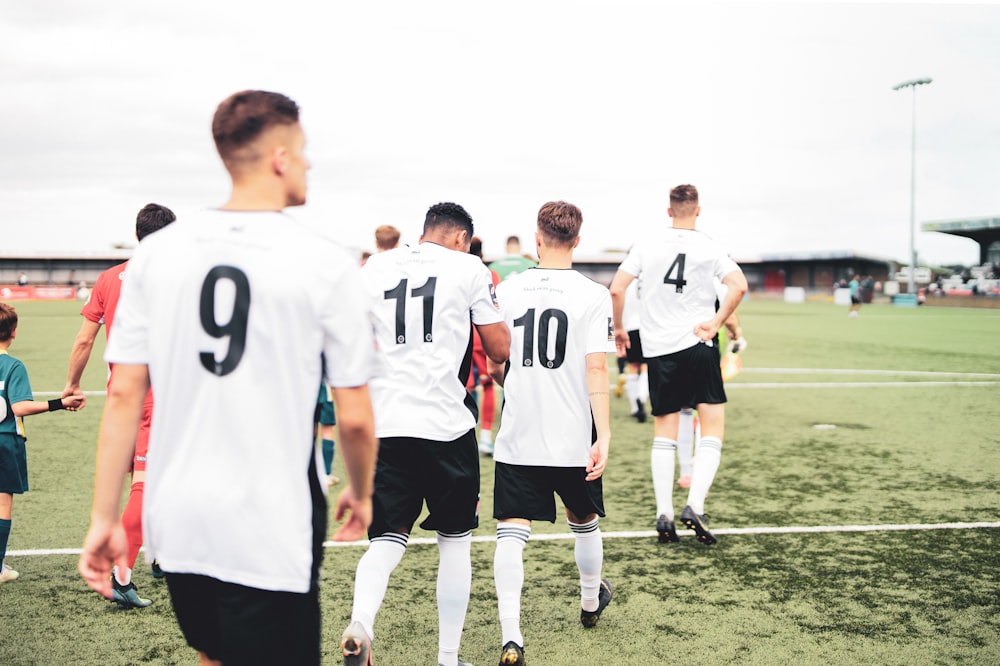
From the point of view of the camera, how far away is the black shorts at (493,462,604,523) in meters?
4.06

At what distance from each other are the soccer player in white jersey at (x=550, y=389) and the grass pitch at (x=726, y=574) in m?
0.74

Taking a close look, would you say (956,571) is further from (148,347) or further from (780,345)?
(780,345)

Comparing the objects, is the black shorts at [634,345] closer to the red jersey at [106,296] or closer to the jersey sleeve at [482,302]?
the jersey sleeve at [482,302]

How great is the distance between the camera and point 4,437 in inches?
185

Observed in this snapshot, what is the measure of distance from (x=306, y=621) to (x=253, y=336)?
78cm

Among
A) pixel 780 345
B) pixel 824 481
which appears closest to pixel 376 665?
pixel 824 481

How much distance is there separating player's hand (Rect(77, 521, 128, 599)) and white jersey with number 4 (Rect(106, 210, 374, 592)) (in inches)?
5.6

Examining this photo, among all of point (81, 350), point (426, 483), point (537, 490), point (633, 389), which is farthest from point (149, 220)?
point (633, 389)

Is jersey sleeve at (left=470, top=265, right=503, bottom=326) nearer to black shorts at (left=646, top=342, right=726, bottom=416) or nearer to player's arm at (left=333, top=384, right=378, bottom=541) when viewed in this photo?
player's arm at (left=333, top=384, right=378, bottom=541)

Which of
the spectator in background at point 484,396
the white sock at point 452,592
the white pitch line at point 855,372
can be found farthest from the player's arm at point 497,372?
the white pitch line at point 855,372

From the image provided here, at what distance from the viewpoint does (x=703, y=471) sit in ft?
19.1

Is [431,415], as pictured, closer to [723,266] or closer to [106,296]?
[106,296]

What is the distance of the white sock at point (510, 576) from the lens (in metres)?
3.87

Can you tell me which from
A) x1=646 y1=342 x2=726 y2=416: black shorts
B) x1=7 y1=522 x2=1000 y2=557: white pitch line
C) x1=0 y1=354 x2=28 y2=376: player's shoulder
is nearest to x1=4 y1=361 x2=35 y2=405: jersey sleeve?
x1=0 y1=354 x2=28 y2=376: player's shoulder
